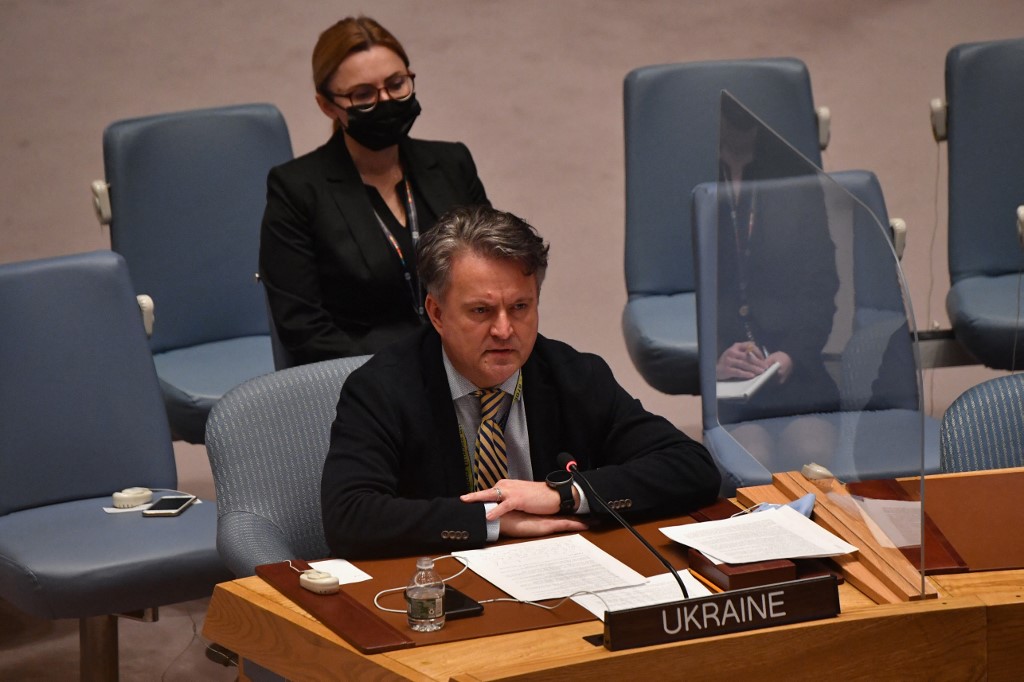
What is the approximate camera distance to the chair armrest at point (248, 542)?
238 cm

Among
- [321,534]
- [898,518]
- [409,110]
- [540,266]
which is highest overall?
[409,110]

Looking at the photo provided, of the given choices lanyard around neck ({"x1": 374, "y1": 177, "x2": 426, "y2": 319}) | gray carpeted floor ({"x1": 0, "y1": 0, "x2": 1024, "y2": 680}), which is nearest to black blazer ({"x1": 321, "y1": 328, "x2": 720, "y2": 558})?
lanyard around neck ({"x1": 374, "y1": 177, "x2": 426, "y2": 319})

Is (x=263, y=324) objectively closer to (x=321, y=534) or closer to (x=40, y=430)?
(x=40, y=430)

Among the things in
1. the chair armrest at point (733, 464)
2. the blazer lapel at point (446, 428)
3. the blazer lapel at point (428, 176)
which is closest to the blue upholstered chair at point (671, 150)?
the blazer lapel at point (428, 176)

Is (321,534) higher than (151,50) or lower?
lower

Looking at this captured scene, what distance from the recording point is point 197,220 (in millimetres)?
4059

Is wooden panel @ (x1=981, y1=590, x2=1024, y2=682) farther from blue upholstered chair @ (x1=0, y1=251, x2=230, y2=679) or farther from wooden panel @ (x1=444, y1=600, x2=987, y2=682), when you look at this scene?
blue upholstered chair @ (x1=0, y1=251, x2=230, y2=679)

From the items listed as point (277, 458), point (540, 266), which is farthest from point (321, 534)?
point (540, 266)

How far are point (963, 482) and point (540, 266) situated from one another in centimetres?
76

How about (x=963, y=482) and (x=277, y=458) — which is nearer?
(x=963, y=482)

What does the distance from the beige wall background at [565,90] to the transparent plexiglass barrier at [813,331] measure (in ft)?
8.21

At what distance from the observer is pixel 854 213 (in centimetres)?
194

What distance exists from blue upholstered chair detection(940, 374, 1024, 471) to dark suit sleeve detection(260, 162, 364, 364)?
54.0 inches

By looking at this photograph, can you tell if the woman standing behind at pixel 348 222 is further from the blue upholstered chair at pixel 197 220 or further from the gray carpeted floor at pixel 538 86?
the gray carpeted floor at pixel 538 86
